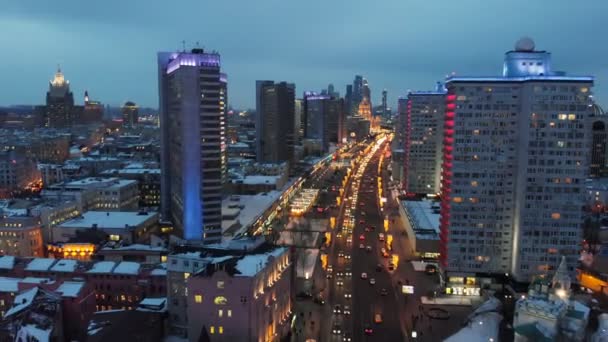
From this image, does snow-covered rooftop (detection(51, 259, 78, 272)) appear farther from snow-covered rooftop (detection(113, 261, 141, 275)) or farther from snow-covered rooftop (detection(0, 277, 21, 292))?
snow-covered rooftop (detection(0, 277, 21, 292))

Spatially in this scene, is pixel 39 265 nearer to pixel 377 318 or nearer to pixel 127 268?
pixel 127 268

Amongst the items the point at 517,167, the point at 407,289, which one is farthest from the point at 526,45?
the point at 407,289

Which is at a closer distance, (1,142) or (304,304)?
(304,304)

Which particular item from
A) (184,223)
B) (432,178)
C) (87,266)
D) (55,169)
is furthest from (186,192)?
(55,169)

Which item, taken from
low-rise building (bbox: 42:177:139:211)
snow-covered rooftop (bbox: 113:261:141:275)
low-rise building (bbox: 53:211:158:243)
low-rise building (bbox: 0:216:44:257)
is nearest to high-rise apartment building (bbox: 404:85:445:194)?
low-rise building (bbox: 42:177:139:211)

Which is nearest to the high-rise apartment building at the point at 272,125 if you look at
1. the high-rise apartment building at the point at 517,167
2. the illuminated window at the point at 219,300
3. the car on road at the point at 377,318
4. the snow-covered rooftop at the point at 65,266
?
the high-rise apartment building at the point at 517,167

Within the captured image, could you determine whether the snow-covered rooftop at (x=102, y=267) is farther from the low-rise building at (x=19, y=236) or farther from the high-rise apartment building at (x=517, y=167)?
the high-rise apartment building at (x=517, y=167)

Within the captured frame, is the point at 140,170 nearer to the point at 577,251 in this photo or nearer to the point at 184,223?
the point at 184,223
